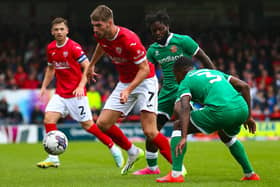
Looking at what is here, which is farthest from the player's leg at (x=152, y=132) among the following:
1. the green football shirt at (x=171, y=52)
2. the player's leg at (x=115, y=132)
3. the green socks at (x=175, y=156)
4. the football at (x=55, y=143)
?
the football at (x=55, y=143)

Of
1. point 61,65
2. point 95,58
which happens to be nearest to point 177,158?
point 95,58

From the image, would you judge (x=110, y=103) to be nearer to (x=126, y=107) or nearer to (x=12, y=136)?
(x=126, y=107)

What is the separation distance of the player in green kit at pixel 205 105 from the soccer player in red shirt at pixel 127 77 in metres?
0.79

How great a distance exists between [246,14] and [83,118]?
920 inches

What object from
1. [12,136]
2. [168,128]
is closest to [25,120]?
[12,136]

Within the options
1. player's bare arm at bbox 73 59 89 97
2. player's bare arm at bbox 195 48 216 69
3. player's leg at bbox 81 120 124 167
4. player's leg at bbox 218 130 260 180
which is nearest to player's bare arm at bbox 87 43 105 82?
player's bare arm at bbox 73 59 89 97

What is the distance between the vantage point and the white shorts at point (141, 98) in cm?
944

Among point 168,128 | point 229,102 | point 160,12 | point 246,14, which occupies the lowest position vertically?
point 168,128

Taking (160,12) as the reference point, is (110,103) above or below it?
below

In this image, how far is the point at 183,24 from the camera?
3378 cm

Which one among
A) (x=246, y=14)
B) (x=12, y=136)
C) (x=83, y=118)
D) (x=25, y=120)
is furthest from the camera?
(x=246, y=14)

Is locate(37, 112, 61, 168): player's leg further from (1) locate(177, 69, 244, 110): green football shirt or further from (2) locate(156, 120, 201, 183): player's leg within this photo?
(1) locate(177, 69, 244, 110): green football shirt

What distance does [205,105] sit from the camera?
814cm

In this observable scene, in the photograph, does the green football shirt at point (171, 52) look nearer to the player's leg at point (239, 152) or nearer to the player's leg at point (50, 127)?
the player's leg at point (239, 152)
